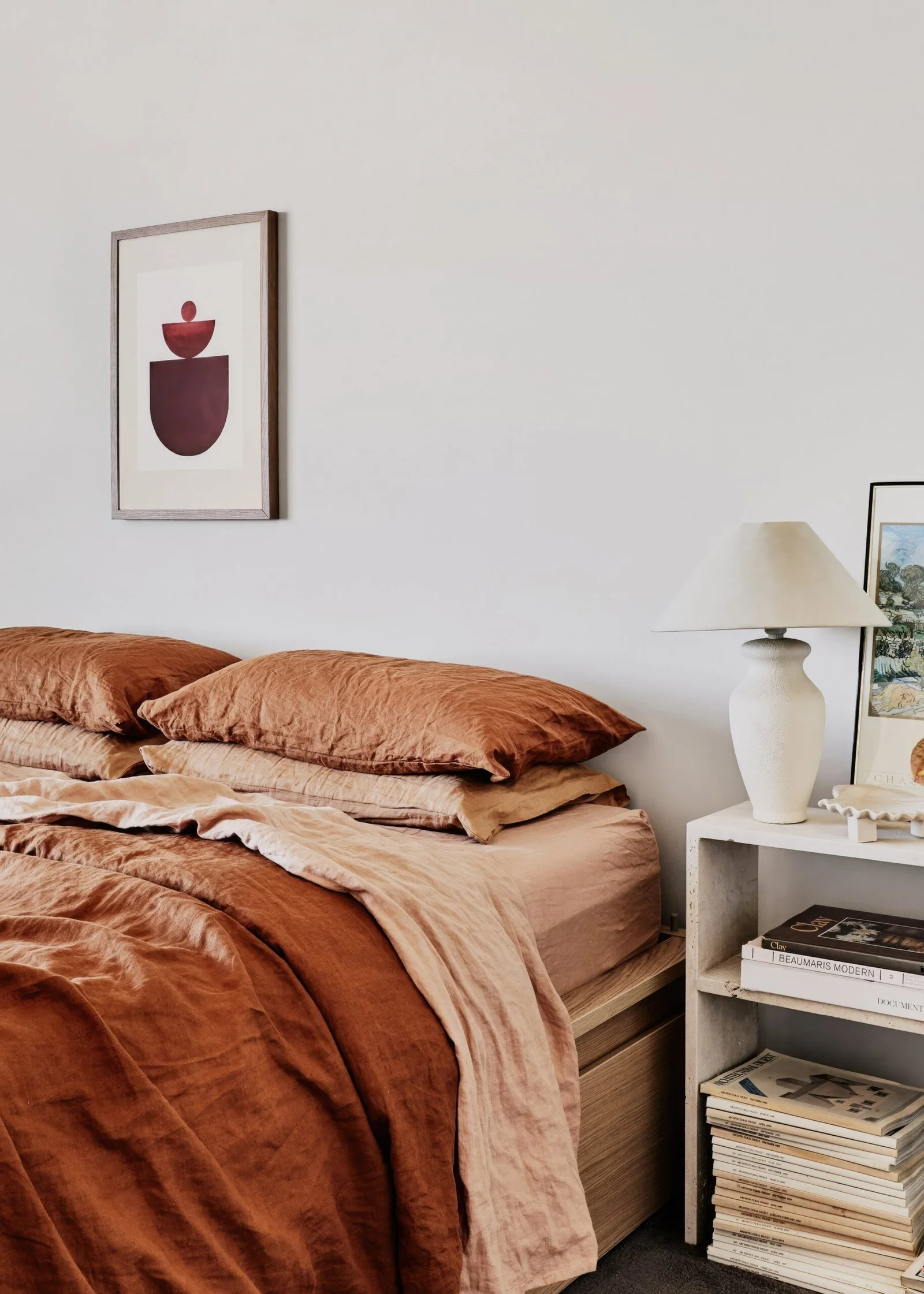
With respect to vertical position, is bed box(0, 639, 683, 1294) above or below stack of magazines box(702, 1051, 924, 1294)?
above

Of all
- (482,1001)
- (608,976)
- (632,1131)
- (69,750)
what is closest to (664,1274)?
(632,1131)

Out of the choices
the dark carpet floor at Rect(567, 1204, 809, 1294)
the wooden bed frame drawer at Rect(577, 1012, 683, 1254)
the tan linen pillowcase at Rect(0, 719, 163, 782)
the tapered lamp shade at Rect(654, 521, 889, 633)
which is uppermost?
the tapered lamp shade at Rect(654, 521, 889, 633)

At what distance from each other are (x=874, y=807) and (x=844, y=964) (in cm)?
27

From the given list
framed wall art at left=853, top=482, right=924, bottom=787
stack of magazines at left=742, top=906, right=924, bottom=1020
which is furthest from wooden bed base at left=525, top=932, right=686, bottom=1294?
framed wall art at left=853, top=482, right=924, bottom=787

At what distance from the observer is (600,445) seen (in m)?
2.32

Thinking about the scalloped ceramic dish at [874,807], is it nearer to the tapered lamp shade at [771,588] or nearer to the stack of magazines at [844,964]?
the stack of magazines at [844,964]

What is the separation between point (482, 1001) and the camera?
4.85ft

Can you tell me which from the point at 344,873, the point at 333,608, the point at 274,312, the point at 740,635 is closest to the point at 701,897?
the point at 740,635

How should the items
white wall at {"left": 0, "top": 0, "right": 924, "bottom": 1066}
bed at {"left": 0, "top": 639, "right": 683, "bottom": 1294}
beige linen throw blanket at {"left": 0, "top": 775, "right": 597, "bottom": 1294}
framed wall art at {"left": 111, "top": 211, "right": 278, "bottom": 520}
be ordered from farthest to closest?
framed wall art at {"left": 111, "top": 211, "right": 278, "bottom": 520}, white wall at {"left": 0, "top": 0, "right": 924, "bottom": 1066}, beige linen throw blanket at {"left": 0, "top": 775, "right": 597, "bottom": 1294}, bed at {"left": 0, "top": 639, "right": 683, "bottom": 1294}

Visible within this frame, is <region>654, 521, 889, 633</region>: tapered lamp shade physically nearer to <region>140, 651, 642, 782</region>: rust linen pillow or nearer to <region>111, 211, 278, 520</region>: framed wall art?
<region>140, 651, 642, 782</region>: rust linen pillow

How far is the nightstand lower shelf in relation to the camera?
5.55 ft

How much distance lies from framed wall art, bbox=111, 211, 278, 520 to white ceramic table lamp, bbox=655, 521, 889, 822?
48.3 inches

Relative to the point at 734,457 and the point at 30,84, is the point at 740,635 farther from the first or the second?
the point at 30,84

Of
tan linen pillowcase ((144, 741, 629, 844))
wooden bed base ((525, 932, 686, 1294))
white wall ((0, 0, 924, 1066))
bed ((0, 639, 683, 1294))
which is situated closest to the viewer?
bed ((0, 639, 683, 1294))
